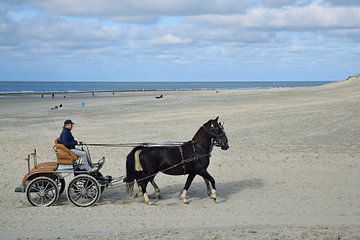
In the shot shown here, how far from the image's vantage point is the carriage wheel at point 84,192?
34.7ft

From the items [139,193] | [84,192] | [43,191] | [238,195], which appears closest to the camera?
[43,191]

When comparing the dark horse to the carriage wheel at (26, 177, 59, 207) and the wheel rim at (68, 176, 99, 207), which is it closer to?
the wheel rim at (68, 176, 99, 207)

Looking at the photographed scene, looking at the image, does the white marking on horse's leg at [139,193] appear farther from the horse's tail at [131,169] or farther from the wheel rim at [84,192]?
the wheel rim at [84,192]

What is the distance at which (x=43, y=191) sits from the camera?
1053 cm

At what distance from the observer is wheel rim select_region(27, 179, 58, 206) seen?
10.5 m

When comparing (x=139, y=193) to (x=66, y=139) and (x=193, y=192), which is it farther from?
(x=66, y=139)

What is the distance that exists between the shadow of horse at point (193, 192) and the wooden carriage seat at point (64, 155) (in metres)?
1.17

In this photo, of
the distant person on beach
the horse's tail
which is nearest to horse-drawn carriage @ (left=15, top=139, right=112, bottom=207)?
the distant person on beach

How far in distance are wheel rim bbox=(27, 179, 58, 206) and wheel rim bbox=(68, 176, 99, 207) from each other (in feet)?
1.22

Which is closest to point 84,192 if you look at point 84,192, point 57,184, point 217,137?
point 84,192

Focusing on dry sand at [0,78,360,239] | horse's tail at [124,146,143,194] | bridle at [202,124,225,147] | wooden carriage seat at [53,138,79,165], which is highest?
bridle at [202,124,225,147]

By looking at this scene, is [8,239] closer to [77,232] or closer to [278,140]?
[77,232]

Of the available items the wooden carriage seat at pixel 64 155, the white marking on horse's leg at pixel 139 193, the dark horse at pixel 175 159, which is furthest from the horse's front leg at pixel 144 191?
the wooden carriage seat at pixel 64 155

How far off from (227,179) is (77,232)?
5792 mm
